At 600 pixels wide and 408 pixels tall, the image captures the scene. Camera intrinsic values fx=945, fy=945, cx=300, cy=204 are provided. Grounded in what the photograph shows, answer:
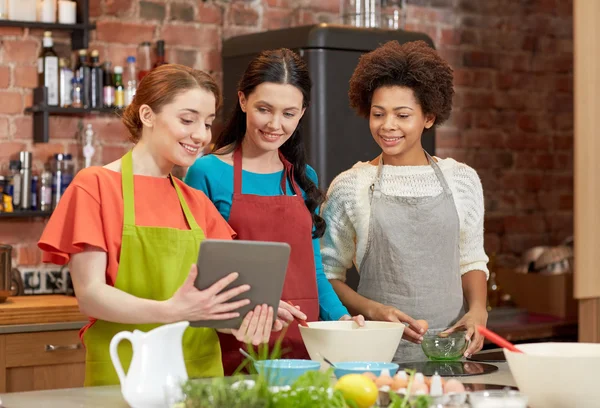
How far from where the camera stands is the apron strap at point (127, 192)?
6.56 ft

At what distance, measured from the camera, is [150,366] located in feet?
5.09

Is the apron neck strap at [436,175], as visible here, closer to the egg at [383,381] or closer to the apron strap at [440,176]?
the apron strap at [440,176]

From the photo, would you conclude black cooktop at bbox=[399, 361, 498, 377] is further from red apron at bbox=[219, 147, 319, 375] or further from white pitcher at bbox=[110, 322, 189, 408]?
white pitcher at bbox=[110, 322, 189, 408]

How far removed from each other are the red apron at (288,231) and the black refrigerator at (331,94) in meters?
1.10

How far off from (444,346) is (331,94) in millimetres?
1694

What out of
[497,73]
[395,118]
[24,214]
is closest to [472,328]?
[395,118]

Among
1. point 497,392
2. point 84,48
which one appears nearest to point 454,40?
point 84,48

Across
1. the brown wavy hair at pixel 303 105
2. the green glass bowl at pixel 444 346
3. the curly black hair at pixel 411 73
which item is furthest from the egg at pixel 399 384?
the curly black hair at pixel 411 73

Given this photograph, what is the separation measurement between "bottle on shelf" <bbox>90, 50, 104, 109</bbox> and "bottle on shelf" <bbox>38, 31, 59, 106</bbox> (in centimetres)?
13

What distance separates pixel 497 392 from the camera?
1539 millimetres

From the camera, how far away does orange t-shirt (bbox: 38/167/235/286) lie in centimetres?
193

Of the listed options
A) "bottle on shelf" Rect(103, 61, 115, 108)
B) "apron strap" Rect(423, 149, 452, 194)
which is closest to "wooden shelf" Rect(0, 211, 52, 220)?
"bottle on shelf" Rect(103, 61, 115, 108)

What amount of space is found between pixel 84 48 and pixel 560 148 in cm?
259

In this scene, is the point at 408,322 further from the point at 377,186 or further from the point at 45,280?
the point at 45,280
